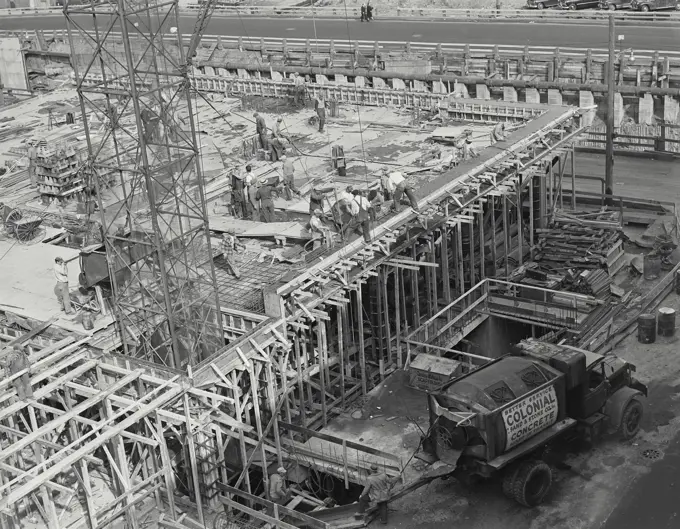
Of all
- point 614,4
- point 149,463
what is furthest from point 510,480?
point 614,4

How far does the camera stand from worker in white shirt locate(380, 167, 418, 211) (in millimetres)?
35062

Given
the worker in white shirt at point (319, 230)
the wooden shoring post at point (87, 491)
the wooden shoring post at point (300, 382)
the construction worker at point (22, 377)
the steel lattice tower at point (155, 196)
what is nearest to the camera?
the wooden shoring post at point (87, 491)

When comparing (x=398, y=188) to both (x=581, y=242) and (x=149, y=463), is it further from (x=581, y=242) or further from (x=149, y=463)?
(x=149, y=463)

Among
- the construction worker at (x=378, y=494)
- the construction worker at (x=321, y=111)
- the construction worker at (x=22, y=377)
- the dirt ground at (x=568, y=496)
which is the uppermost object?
the construction worker at (x=321, y=111)

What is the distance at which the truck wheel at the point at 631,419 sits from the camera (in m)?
29.7

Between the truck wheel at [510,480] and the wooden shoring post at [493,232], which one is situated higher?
the wooden shoring post at [493,232]

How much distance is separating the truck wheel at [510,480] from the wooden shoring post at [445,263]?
1160cm

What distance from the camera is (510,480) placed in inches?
1067

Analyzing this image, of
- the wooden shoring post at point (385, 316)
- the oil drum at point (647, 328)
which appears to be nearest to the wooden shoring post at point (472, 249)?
the wooden shoring post at point (385, 316)

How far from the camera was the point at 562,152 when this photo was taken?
43.5 m

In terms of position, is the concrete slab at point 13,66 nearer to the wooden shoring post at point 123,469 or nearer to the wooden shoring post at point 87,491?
the wooden shoring post at point 87,491

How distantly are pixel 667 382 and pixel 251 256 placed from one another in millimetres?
13139

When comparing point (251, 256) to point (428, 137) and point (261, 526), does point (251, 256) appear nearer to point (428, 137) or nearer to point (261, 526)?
point (261, 526)

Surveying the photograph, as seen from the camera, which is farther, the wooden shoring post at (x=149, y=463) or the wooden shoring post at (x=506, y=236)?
the wooden shoring post at (x=506, y=236)
